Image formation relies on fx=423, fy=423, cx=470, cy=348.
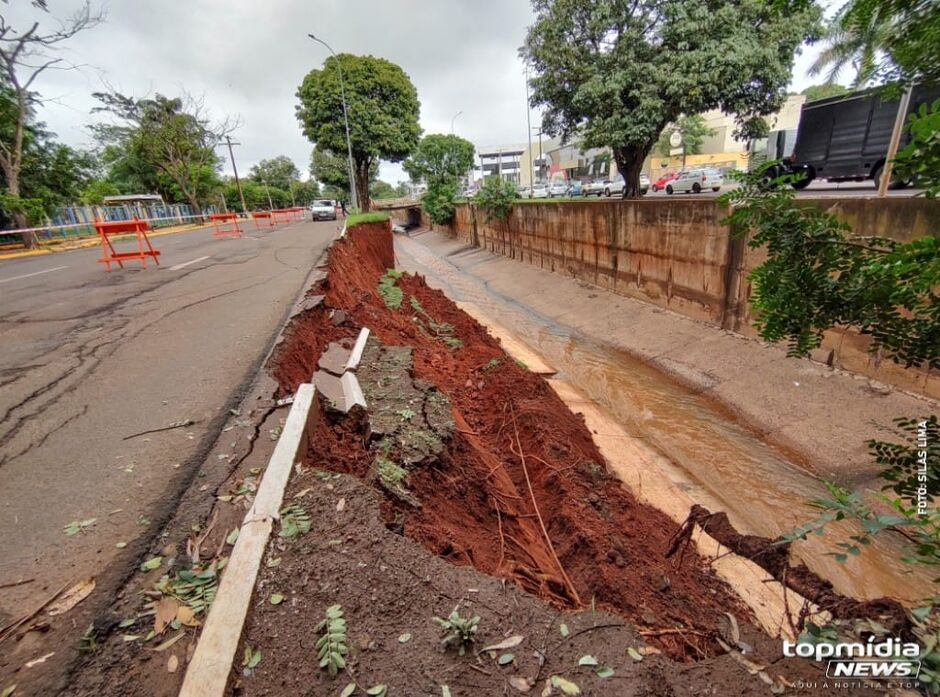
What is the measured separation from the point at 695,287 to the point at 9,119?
2640 cm

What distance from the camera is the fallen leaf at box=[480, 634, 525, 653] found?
1.50 m

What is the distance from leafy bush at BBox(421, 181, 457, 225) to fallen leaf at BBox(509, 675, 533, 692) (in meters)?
27.2

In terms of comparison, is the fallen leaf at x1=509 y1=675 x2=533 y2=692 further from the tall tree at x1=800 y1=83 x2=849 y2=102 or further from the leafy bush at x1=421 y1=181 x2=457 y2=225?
the leafy bush at x1=421 y1=181 x2=457 y2=225

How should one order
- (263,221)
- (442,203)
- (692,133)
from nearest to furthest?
(442,203) → (263,221) → (692,133)

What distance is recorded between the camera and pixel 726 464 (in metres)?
5.32

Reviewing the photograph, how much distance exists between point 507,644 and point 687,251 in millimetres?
8753

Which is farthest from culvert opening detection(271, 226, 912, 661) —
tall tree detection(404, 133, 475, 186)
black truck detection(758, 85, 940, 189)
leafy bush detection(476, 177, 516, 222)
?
tall tree detection(404, 133, 475, 186)

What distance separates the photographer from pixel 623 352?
29.5 feet

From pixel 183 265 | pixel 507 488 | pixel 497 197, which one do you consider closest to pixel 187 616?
pixel 507 488

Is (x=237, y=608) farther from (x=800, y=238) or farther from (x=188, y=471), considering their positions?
(x=800, y=238)

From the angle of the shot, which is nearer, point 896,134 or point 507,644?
point 507,644

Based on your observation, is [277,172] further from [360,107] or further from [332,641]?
[332,641]

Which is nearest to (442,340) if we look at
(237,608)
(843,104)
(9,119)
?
(237,608)

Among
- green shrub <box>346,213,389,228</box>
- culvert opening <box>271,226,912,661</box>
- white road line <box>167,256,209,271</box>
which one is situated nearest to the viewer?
culvert opening <box>271,226,912,661</box>
